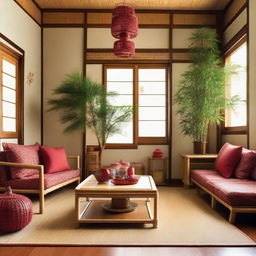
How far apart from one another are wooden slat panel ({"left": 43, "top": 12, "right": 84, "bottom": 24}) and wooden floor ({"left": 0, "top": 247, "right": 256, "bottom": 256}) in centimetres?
453

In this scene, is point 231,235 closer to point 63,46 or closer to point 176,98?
point 176,98

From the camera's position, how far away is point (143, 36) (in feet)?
18.8

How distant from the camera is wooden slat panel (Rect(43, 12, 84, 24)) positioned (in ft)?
18.7

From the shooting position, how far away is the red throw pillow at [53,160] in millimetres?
4363

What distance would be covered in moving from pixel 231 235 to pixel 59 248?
5.04 ft

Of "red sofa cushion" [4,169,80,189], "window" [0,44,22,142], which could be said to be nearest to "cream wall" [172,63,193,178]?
"red sofa cushion" [4,169,80,189]

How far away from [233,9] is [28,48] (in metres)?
3.63

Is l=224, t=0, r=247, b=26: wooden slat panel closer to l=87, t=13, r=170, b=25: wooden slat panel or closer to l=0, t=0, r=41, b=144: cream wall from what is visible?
l=87, t=13, r=170, b=25: wooden slat panel

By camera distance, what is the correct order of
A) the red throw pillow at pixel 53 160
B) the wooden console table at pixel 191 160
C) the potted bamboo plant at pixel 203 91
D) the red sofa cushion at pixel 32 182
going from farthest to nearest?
the potted bamboo plant at pixel 203 91
the wooden console table at pixel 191 160
the red throw pillow at pixel 53 160
the red sofa cushion at pixel 32 182

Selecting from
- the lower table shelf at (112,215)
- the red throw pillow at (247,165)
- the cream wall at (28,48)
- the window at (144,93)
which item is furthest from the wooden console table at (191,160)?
the cream wall at (28,48)

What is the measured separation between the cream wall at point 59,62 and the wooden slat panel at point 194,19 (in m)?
1.90

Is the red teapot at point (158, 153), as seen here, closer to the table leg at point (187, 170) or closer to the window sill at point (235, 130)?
the table leg at point (187, 170)

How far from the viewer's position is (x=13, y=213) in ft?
8.90

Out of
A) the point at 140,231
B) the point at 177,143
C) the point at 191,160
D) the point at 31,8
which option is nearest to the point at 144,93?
the point at 177,143
